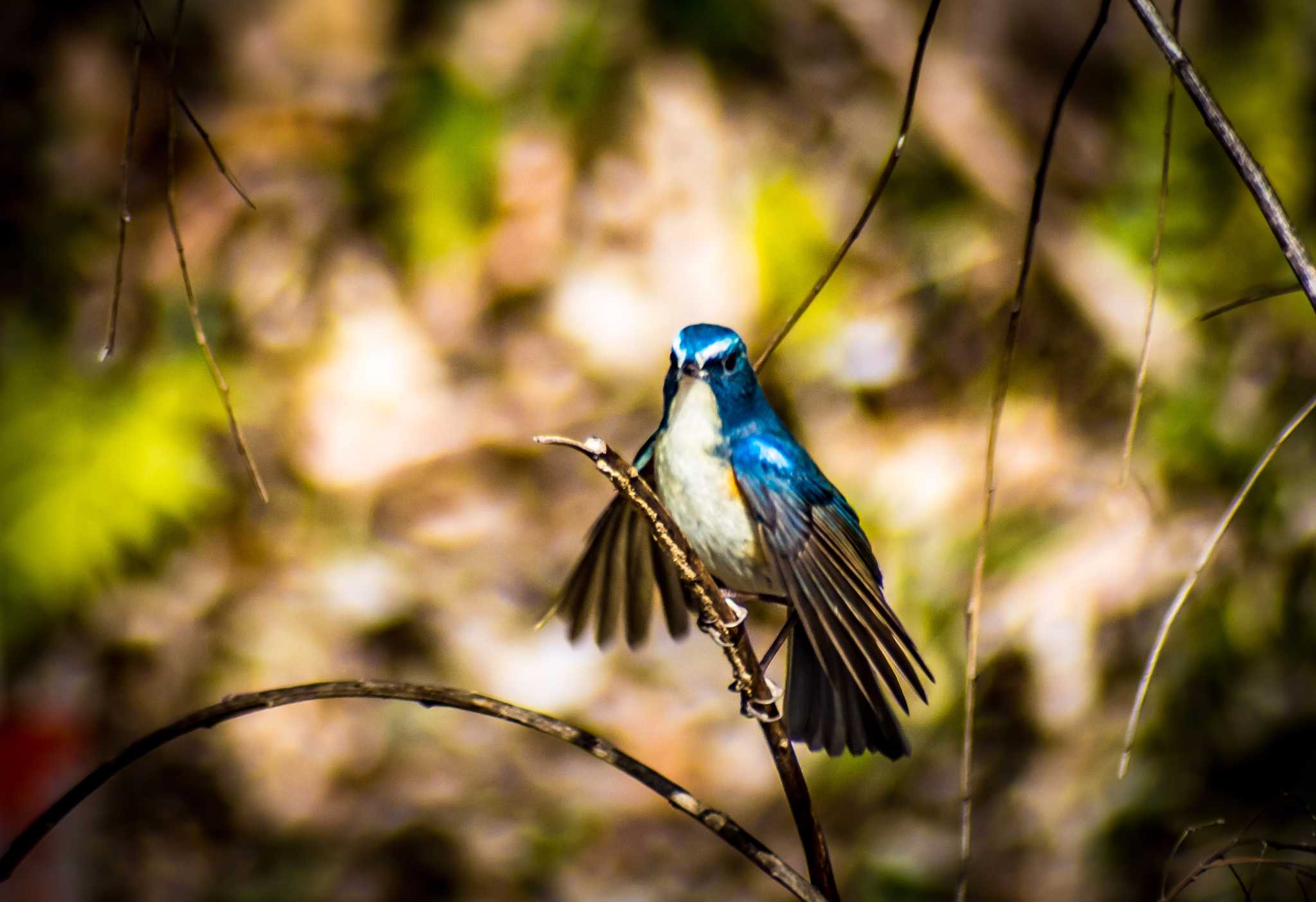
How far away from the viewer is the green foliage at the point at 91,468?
3844 mm

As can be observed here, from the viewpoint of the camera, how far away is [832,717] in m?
1.87

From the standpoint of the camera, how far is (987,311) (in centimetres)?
426

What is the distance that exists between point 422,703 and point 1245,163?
0.92m

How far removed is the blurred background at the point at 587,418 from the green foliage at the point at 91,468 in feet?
0.05

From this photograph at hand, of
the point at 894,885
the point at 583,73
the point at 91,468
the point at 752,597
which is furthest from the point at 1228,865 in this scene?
the point at 583,73

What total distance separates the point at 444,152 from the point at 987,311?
2.11 m

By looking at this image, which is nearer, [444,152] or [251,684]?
[251,684]

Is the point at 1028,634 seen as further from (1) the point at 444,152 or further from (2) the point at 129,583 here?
(2) the point at 129,583

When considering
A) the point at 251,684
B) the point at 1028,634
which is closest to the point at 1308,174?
the point at 1028,634

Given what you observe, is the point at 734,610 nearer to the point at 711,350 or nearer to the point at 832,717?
the point at 832,717

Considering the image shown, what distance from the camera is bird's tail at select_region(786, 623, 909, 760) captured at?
1772 millimetres

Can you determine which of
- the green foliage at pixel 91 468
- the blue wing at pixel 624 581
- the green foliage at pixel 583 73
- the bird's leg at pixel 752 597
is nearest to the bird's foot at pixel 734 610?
the bird's leg at pixel 752 597

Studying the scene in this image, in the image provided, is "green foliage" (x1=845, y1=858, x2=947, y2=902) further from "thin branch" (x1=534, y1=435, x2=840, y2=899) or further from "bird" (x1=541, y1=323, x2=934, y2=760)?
"thin branch" (x1=534, y1=435, x2=840, y2=899)

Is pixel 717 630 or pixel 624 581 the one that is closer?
pixel 717 630
